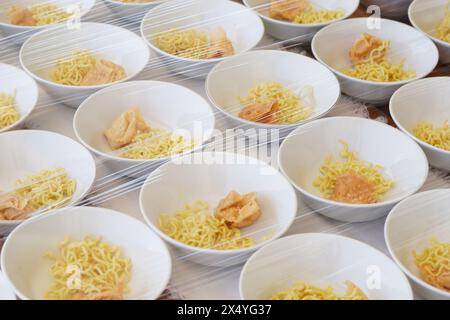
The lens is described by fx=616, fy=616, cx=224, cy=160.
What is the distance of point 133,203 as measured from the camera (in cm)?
180

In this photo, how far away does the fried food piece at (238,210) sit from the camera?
1737 millimetres

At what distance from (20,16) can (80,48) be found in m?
0.27

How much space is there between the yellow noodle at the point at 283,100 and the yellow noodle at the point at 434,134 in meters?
0.38

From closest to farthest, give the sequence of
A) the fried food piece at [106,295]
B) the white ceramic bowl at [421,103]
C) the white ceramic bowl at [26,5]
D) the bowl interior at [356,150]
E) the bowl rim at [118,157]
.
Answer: the fried food piece at [106,295], the bowl rim at [118,157], the bowl interior at [356,150], the white ceramic bowl at [421,103], the white ceramic bowl at [26,5]

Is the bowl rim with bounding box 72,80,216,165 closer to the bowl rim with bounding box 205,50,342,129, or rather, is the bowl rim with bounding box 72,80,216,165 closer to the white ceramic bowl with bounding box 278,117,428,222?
the bowl rim with bounding box 205,50,342,129

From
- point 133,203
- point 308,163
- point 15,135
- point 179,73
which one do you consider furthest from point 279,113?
point 15,135

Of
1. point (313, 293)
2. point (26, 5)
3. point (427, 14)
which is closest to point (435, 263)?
point (313, 293)

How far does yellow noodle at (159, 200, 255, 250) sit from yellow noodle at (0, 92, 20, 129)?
0.63m

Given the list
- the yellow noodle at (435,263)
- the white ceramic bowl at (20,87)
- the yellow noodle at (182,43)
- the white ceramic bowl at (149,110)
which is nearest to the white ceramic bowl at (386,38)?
the yellow noodle at (182,43)

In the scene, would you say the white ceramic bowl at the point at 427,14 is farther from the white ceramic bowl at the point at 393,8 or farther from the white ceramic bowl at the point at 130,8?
the white ceramic bowl at the point at 130,8

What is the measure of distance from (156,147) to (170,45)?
60 centimetres

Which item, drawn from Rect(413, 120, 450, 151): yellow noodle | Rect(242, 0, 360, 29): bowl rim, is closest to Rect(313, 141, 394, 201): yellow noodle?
Rect(413, 120, 450, 151): yellow noodle

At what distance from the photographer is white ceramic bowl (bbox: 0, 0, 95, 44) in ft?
7.47
